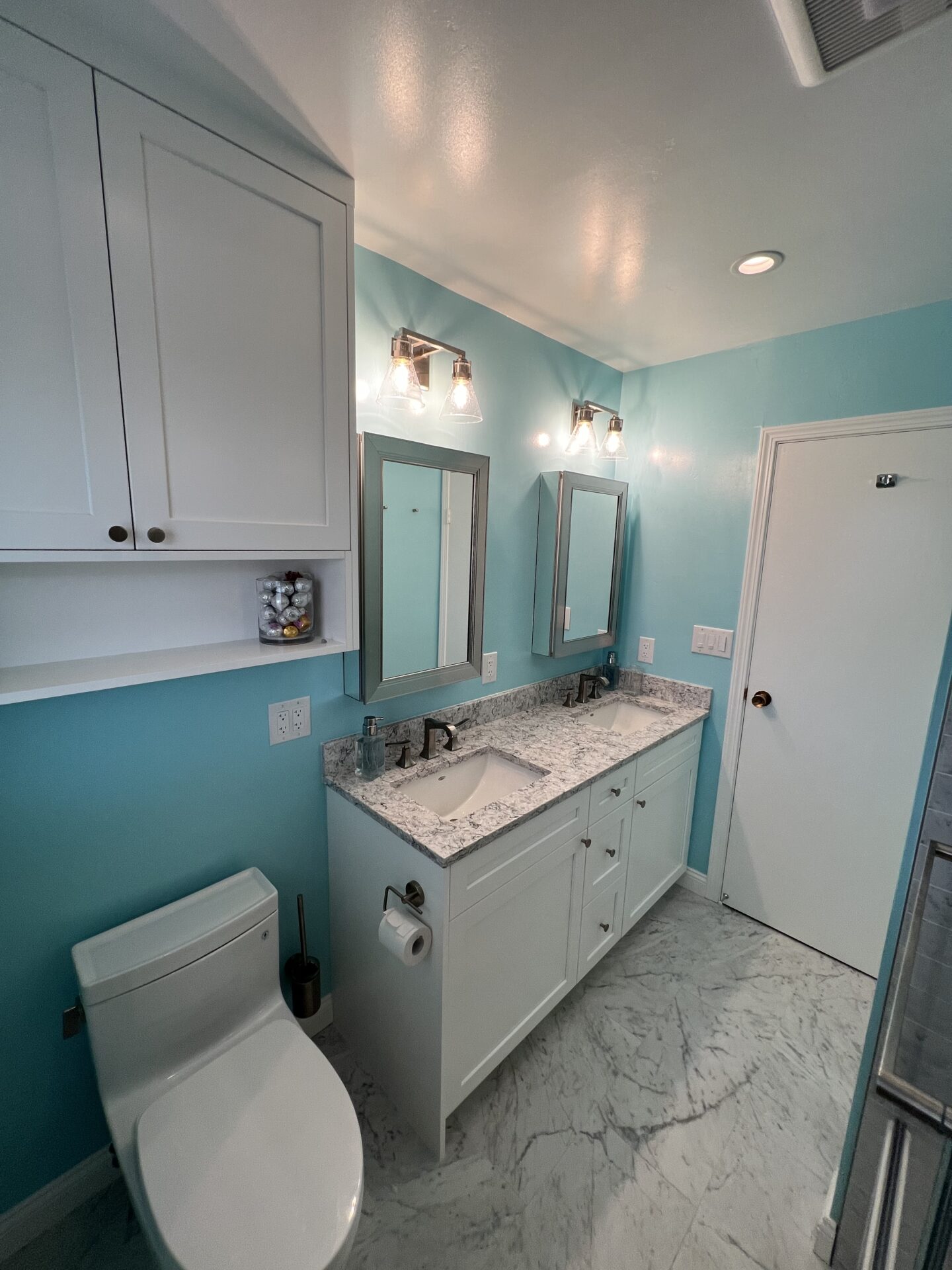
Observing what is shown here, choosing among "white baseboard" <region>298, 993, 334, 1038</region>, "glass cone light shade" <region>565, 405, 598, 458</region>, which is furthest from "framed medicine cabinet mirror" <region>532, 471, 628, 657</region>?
"white baseboard" <region>298, 993, 334, 1038</region>

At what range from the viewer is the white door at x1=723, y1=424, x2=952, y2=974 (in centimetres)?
173

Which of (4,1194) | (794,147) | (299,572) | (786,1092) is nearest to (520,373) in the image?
(794,147)

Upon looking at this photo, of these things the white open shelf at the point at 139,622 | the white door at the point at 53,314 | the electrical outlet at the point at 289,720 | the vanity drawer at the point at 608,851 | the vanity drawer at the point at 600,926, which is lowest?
the vanity drawer at the point at 600,926

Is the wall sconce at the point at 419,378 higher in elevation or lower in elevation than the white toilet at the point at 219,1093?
higher

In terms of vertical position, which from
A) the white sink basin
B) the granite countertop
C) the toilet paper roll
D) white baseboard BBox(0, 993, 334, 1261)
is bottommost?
white baseboard BBox(0, 993, 334, 1261)

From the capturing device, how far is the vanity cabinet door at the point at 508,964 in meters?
1.28

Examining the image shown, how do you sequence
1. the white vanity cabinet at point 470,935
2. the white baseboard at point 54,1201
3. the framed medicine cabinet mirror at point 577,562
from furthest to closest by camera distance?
the framed medicine cabinet mirror at point 577,562, the white vanity cabinet at point 470,935, the white baseboard at point 54,1201

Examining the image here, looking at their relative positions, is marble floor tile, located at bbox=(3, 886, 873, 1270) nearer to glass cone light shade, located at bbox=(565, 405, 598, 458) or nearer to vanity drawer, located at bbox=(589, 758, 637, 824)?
vanity drawer, located at bbox=(589, 758, 637, 824)

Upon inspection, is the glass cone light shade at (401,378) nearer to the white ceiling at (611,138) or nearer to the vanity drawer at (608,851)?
the white ceiling at (611,138)

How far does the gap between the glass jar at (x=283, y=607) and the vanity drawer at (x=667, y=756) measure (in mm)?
1292

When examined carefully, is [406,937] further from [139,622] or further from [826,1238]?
[826,1238]

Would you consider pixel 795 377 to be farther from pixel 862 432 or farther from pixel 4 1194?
pixel 4 1194

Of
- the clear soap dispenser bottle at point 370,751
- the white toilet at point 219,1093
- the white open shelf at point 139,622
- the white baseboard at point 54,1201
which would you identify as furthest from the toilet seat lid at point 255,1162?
the white open shelf at point 139,622

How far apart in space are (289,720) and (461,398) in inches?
43.6
